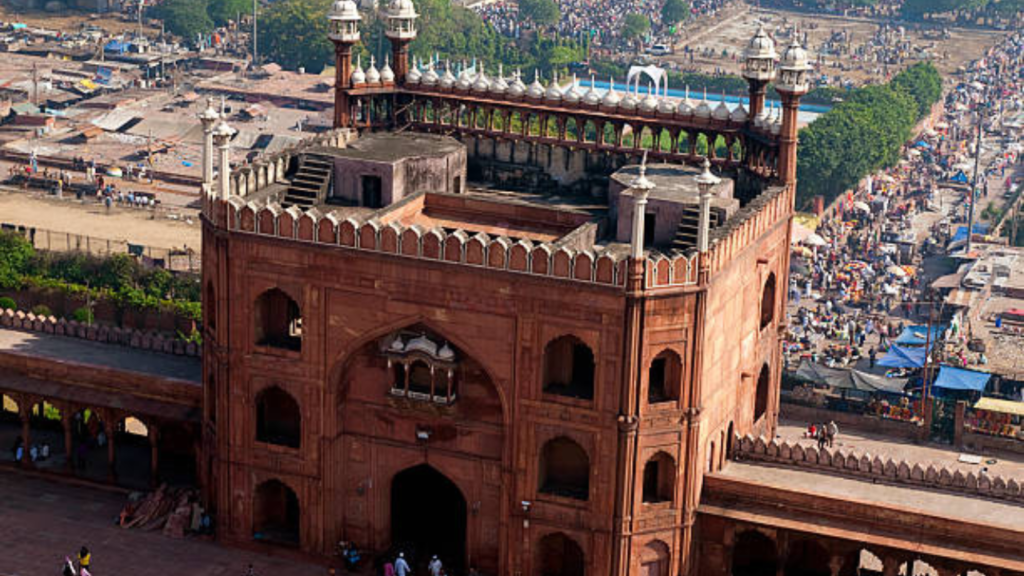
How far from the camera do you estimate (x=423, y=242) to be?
48.1 m

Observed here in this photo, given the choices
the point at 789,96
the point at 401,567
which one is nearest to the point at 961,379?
the point at 789,96

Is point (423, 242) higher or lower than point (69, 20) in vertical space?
higher

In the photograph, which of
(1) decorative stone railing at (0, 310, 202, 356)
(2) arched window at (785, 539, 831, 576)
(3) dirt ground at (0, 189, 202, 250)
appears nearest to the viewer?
(2) arched window at (785, 539, 831, 576)

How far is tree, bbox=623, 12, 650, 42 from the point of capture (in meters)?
174

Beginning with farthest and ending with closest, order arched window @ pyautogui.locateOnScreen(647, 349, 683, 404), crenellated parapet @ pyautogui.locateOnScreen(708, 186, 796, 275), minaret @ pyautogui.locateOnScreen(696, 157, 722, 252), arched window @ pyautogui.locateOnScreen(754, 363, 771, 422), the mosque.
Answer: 1. arched window @ pyautogui.locateOnScreen(754, 363, 771, 422)
2. crenellated parapet @ pyautogui.locateOnScreen(708, 186, 796, 275)
3. arched window @ pyautogui.locateOnScreen(647, 349, 683, 404)
4. the mosque
5. minaret @ pyautogui.locateOnScreen(696, 157, 722, 252)

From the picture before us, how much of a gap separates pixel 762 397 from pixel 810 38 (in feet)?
419

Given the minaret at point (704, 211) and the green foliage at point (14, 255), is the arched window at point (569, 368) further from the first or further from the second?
the green foliage at point (14, 255)

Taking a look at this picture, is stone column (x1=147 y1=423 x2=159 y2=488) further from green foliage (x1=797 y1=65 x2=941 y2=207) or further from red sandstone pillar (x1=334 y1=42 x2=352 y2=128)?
green foliage (x1=797 y1=65 x2=941 y2=207)

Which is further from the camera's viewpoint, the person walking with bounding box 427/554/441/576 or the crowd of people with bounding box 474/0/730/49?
the crowd of people with bounding box 474/0/730/49

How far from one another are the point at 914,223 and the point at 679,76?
49.8 metres

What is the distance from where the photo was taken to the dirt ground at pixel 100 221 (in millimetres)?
95188

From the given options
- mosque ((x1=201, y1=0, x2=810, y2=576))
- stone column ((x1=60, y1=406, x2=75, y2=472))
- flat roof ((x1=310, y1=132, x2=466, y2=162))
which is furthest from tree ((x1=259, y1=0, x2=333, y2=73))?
mosque ((x1=201, y1=0, x2=810, y2=576))

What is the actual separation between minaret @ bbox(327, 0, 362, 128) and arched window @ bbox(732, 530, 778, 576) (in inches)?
744

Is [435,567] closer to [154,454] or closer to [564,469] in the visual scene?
[564,469]
